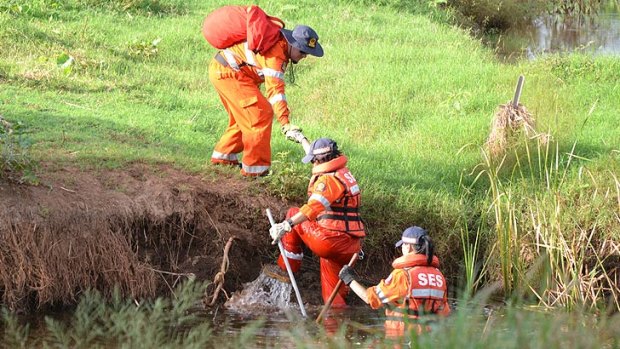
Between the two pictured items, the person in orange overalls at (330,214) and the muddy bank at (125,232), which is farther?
the person in orange overalls at (330,214)

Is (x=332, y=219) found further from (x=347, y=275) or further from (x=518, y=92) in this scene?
(x=518, y=92)

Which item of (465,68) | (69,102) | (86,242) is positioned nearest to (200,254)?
(86,242)

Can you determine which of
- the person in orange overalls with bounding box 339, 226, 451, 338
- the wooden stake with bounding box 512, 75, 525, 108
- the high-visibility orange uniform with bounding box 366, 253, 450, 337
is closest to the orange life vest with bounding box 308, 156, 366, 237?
the person in orange overalls with bounding box 339, 226, 451, 338

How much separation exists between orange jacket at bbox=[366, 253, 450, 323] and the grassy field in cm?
86

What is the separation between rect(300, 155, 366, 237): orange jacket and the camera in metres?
8.91

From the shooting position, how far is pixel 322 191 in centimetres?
892

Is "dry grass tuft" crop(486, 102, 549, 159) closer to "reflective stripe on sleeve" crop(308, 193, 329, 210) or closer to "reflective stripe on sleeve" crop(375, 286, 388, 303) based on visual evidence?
"reflective stripe on sleeve" crop(308, 193, 329, 210)

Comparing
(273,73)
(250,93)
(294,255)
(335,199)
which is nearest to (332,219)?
(335,199)

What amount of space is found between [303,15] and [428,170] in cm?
684

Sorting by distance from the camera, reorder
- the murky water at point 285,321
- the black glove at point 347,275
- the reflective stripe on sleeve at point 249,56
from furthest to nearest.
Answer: the reflective stripe on sleeve at point 249,56 < the murky water at point 285,321 < the black glove at point 347,275

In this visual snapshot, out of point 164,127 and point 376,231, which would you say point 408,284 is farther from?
point 164,127

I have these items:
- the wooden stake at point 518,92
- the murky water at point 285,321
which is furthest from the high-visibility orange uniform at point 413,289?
the wooden stake at point 518,92

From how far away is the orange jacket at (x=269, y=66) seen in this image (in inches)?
377

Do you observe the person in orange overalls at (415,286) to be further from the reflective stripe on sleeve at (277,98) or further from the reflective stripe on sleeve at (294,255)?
the reflective stripe on sleeve at (277,98)
